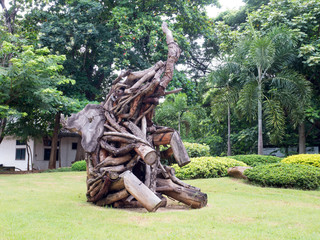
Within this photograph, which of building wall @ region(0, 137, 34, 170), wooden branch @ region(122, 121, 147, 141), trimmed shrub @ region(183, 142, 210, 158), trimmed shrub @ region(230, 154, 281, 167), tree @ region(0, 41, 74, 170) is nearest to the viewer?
wooden branch @ region(122, 121, 147, 141)

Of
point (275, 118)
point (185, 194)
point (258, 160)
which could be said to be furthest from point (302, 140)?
point (185, 194)

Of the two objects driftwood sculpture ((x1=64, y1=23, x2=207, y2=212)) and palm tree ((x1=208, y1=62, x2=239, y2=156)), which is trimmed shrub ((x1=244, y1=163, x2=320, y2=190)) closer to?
driftwood sculpture ((x1=64, y1=23, x2=207, y2=212))

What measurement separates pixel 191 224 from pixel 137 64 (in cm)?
1531

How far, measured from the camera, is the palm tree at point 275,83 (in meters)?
15.5

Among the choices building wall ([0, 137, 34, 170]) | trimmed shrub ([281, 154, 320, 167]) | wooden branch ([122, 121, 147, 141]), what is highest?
wooden branch ([122, 121, 147, 141])

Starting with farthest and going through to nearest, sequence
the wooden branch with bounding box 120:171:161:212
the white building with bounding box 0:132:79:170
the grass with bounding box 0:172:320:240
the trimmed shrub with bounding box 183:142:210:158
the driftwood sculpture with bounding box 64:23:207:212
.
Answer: the white building with bounding box 0:132:79:170 < the trimmed shrub with bounding box 183:142:210:158 < the driftwood sculpture with bounding box 64:23:207:212 < the wooden branch with bounding box 120:171:161:212 < the grass with bounding box 0:172:320:240

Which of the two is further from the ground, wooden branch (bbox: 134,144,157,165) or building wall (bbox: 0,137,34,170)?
wooden branch (bbox: 134,144,157,165)

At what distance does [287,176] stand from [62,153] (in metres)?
19.3

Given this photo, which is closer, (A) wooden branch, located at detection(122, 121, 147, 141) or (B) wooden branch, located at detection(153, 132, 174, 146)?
(A) wooden branch, located at detection(122, 121, 147, 141)

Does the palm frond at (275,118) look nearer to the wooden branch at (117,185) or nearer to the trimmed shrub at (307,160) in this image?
the trimmed shrub at (307,160)

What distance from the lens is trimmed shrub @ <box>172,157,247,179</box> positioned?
1302cm

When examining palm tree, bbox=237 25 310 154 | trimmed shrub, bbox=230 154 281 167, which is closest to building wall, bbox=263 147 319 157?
palm tree, bbox=237 25 310 154

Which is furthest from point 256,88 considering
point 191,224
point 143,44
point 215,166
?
point 191,224

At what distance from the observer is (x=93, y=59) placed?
21.0m
